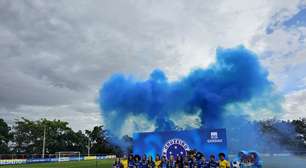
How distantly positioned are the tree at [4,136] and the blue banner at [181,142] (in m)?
63.4

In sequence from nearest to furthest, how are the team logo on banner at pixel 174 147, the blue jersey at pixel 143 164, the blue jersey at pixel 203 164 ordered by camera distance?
the blue jersey at pixel 203 164
the blue jersey at pixel 143 164
the team logo on banner at pixel 174 147

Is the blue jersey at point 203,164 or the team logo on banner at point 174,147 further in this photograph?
the team logo on banner at point 174,147

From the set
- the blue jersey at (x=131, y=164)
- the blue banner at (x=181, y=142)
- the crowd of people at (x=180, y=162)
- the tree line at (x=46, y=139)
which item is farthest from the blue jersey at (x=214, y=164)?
the tree line at (x=46, y=139)

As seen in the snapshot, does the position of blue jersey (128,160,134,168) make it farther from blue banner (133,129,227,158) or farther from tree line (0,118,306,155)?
tree line (0,118,306,155)

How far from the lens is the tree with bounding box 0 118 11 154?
→ 76.4 metres

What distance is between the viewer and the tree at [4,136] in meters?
76.4

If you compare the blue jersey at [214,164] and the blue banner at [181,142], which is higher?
the blue banner at [181,142]

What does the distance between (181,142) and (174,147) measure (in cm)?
63

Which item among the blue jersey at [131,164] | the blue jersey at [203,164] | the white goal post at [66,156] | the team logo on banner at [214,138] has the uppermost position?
the team logo on banner at [214,138]

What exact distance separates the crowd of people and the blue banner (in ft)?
4.06

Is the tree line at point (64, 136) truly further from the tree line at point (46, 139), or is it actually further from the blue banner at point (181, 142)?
the blue banner at point (181, 142)

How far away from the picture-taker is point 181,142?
2067 cm

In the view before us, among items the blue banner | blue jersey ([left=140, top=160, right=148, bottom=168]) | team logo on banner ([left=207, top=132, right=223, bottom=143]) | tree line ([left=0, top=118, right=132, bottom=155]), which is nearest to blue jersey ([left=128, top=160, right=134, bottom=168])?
blue jersey ([left=140, top=160, right=148, bottom=168])

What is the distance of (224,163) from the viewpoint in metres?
13.5
